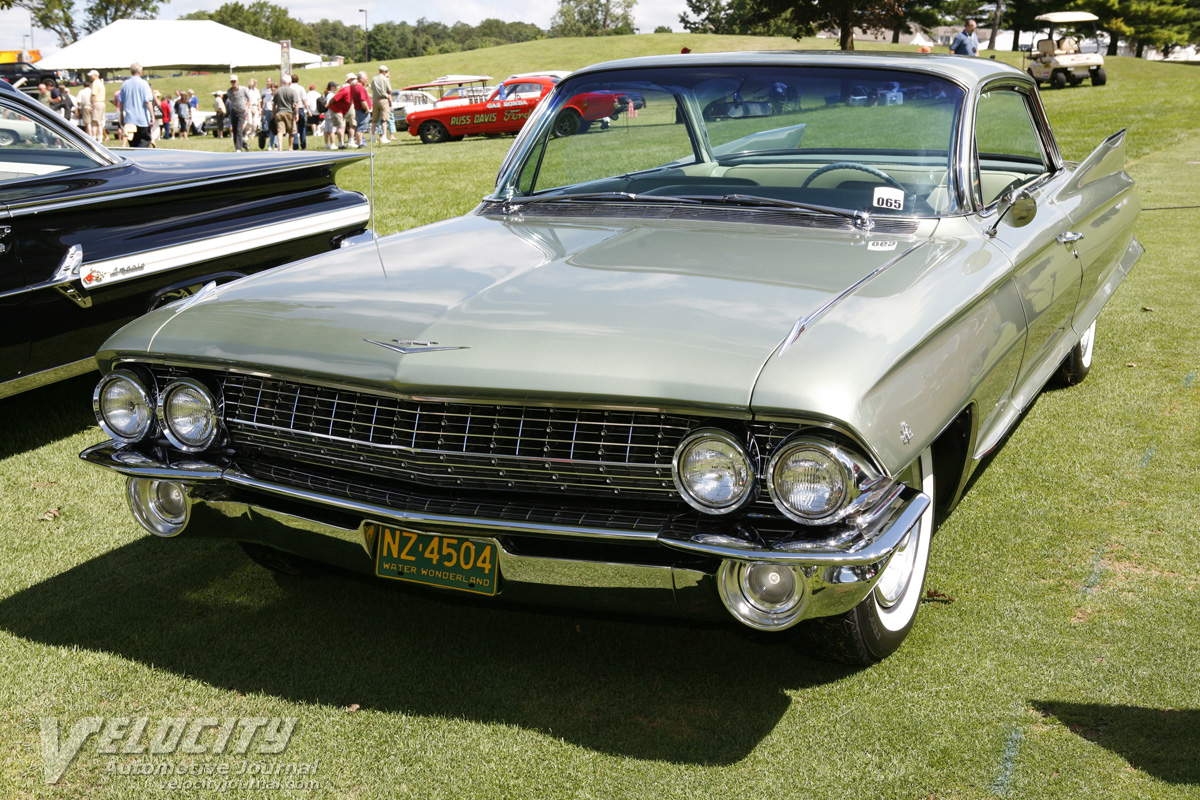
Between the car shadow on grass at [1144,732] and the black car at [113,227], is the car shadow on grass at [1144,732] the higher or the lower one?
the lower one

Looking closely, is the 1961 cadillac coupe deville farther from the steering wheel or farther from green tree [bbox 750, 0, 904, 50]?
green tree [bbox 750, 0, 904, 50]

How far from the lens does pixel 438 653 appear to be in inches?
117

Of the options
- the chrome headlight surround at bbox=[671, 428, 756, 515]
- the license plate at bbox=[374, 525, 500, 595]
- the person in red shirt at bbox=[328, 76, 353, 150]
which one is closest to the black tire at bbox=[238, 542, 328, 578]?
the license plate at bbox=[374, 525, 500, 595]

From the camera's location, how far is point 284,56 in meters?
4.45

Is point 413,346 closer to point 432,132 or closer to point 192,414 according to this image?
point 192,414

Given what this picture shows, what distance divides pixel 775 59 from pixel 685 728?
2.38m

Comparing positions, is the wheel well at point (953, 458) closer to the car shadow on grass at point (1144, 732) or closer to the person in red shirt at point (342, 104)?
the car shadow on grass at point (1144, 732)

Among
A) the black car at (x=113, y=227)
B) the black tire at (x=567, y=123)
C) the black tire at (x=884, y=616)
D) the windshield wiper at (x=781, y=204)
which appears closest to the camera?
the black tire at (x=884, y=616)

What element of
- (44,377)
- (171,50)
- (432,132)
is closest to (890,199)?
(44,377)

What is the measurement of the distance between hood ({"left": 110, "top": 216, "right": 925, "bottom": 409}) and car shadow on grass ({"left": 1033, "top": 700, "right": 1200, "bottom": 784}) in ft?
3.88

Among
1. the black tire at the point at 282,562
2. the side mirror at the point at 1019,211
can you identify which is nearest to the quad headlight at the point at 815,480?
the side mirror at the point at 1019,211

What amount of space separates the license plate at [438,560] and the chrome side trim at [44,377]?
8.35 ft

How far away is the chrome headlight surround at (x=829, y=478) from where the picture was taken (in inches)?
86.8

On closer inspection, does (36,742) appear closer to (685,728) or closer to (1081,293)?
(685,728)
